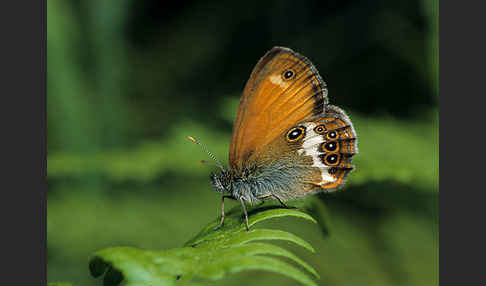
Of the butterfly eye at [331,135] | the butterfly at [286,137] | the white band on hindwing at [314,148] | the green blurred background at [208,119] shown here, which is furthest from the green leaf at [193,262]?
the green blurred background at [208,119]

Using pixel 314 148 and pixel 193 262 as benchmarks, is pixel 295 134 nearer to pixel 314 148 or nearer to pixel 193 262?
pixel 314 148

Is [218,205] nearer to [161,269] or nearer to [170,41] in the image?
[170,41]

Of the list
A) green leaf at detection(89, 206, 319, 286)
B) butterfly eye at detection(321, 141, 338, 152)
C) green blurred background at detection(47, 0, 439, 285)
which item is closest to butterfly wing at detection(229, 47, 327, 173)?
butterfly eye at detection(321, 141, 338, 152)

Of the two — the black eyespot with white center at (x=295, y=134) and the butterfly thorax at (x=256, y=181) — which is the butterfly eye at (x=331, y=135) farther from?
the butterfly thorax at (x=256, y=181)

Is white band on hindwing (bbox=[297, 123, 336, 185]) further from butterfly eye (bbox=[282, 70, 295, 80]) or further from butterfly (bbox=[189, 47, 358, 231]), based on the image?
butterfly eye (bbox=[282, 70, 295, 80])

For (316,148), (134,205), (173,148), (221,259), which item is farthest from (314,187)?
(134,205)

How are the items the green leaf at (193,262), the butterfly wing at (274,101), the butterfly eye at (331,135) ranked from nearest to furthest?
the green leaf at (193,262)
the butterfly wing at (274,101)
the butterfly eye at (331,135)
